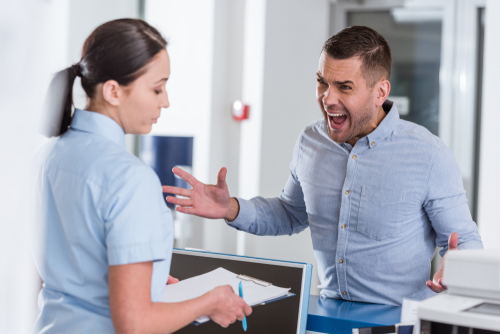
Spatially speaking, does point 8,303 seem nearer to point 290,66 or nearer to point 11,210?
point 11,210

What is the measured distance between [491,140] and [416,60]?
0.97 m

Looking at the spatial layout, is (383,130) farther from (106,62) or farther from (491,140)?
(491,140)

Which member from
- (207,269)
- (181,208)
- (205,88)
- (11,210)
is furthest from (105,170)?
(205,88)

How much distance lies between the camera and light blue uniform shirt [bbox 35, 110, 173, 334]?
921mm

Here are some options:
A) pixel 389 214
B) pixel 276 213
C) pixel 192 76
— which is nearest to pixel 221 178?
pixel 276 213

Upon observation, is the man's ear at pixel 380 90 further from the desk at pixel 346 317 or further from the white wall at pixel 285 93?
the white wall at pixel 285 93

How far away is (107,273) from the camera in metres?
0.97

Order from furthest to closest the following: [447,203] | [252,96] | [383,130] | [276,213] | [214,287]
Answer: [252,96] < [276,213] < [383,130] < [447,203] < [214,287]

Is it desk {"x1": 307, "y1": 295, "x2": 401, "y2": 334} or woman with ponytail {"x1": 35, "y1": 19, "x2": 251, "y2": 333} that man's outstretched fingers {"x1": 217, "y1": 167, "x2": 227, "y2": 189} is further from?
woman with ponytail {"x1": 35, "y1": 19, "x2": 251, "y2": 333}

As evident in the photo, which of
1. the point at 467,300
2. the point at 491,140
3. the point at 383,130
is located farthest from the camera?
the point at 491,140

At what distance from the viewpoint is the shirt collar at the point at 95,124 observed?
1007 millimetres

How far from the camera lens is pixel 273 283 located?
1346mm

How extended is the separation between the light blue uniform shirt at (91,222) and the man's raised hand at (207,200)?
62cm

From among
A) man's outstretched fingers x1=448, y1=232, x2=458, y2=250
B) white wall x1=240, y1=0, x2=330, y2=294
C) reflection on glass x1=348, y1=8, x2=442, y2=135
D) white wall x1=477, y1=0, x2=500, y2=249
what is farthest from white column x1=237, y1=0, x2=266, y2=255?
man's outstretched fingers x1=448, y1=232, x2=458, y2=250
